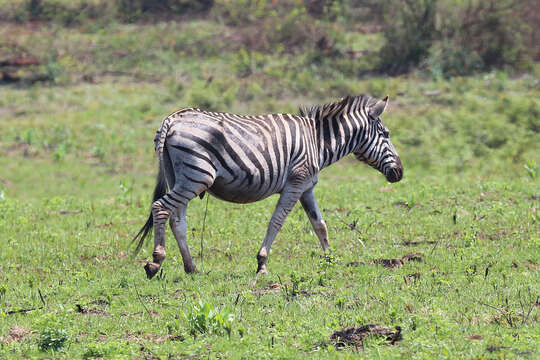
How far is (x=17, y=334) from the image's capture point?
696 centimetres

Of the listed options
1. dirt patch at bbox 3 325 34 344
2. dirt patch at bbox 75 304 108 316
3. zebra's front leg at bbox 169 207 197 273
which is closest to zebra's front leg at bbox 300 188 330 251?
zebra's front leg at bbox 169 207 197 273

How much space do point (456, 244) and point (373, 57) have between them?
766 inches

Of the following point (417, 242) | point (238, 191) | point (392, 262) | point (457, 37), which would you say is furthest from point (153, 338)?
point (457, 37)

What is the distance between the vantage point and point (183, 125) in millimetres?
8742

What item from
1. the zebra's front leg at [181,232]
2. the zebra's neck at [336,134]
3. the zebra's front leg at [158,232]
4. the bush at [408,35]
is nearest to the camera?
the zebra's front leg at [158,232]

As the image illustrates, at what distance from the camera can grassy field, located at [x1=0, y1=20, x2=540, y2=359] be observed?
664 centimetres

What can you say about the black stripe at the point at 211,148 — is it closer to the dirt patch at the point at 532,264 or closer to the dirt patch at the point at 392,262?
the dirt patch at the point at 392,262

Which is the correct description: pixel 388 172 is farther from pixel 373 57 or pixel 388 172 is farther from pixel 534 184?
pixel 373 57

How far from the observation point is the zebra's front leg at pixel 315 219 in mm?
10180

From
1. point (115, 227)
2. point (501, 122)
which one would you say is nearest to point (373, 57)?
point (501, 122)

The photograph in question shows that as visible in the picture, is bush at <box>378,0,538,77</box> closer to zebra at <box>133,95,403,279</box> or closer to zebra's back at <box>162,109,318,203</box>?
zebra at <box>133,95,403,279</box>

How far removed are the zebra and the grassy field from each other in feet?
2.18

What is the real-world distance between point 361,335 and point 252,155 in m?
3.33

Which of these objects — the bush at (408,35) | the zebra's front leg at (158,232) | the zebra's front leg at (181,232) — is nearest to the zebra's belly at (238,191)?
the zebra's front leg at (181,232)
